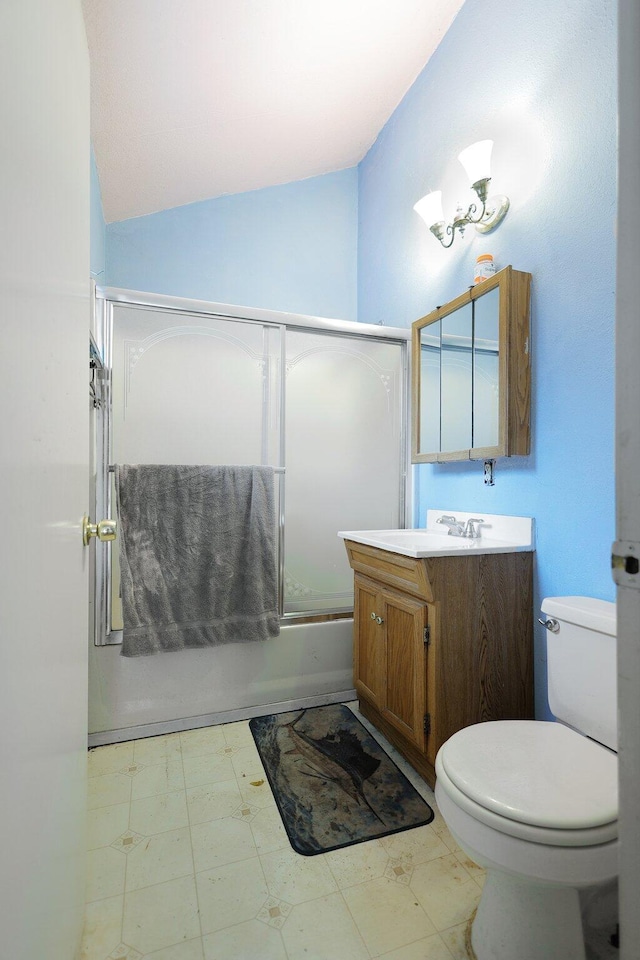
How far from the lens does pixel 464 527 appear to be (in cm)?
195

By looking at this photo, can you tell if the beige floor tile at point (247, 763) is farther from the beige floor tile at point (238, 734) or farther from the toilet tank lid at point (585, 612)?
the toilet tank lid at point (585, 612)

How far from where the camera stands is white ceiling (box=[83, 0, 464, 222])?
169 centimetres

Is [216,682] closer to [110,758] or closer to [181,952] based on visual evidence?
[110,758]

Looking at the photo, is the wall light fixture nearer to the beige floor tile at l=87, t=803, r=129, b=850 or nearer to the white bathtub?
the white bathtub

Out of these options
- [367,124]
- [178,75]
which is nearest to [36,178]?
[178,75]

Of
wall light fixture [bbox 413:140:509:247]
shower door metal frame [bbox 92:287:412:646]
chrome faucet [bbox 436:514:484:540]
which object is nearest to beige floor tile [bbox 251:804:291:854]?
shower door metal frame [bbox 92:287:412:646]

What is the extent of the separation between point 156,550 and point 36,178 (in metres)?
1.54

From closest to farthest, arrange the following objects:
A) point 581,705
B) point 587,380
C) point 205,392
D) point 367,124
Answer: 1. point 581,705
2. point 587,380
3. point 205,392
4. point 367,124

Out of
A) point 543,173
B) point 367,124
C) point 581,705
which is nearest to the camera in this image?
point 581,705

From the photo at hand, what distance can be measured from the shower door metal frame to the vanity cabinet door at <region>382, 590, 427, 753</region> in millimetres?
567

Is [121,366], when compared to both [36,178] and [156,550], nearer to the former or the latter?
[156,550]

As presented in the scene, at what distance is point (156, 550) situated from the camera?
196 centimetres

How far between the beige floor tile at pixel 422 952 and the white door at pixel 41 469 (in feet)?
2.25

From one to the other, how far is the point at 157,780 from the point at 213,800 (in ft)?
0.81
